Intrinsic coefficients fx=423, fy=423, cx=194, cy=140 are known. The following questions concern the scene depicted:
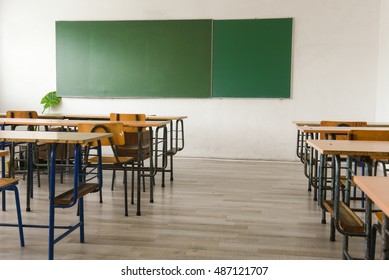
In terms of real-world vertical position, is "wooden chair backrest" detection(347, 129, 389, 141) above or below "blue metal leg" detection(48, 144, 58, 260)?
above

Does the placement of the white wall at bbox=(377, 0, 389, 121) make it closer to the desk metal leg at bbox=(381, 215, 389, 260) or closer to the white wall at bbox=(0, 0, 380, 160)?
the white wall at bbox=(0, 0, 380, 160)

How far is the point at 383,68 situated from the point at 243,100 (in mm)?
2353

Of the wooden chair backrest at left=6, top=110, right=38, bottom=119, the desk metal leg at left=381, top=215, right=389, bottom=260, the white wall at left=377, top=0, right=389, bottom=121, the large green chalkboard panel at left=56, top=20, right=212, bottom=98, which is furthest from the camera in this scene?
the large green chalkboard panel at left=56, top=20, right=212, bottom=98

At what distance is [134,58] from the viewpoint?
7805 mm

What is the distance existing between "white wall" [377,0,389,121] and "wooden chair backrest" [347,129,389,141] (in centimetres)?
381

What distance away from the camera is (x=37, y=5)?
810cm

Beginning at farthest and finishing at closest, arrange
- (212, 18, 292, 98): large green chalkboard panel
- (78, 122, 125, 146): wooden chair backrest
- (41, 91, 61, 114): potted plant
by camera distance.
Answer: (41, 91, 61, 114): potted plant
(212, 18, 292, 98): large green chalkboard panel
(78, 122, 125, 146): wooden chair backrest

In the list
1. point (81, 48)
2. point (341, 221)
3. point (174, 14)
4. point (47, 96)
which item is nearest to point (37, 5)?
point (81, 48)

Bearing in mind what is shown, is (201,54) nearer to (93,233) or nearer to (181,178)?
(181,178)

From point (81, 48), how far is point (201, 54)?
2.29 m

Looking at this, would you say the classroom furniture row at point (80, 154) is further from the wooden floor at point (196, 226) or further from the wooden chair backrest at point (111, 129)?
the wooden floor at point (196, 226)

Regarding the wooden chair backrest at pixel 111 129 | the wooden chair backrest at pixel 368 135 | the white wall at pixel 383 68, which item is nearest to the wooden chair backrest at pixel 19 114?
the wooden chair backrest at pixel 111 129

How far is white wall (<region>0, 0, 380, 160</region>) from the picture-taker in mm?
7266

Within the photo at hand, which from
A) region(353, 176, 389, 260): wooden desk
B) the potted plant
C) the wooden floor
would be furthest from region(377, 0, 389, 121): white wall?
the potted plant
